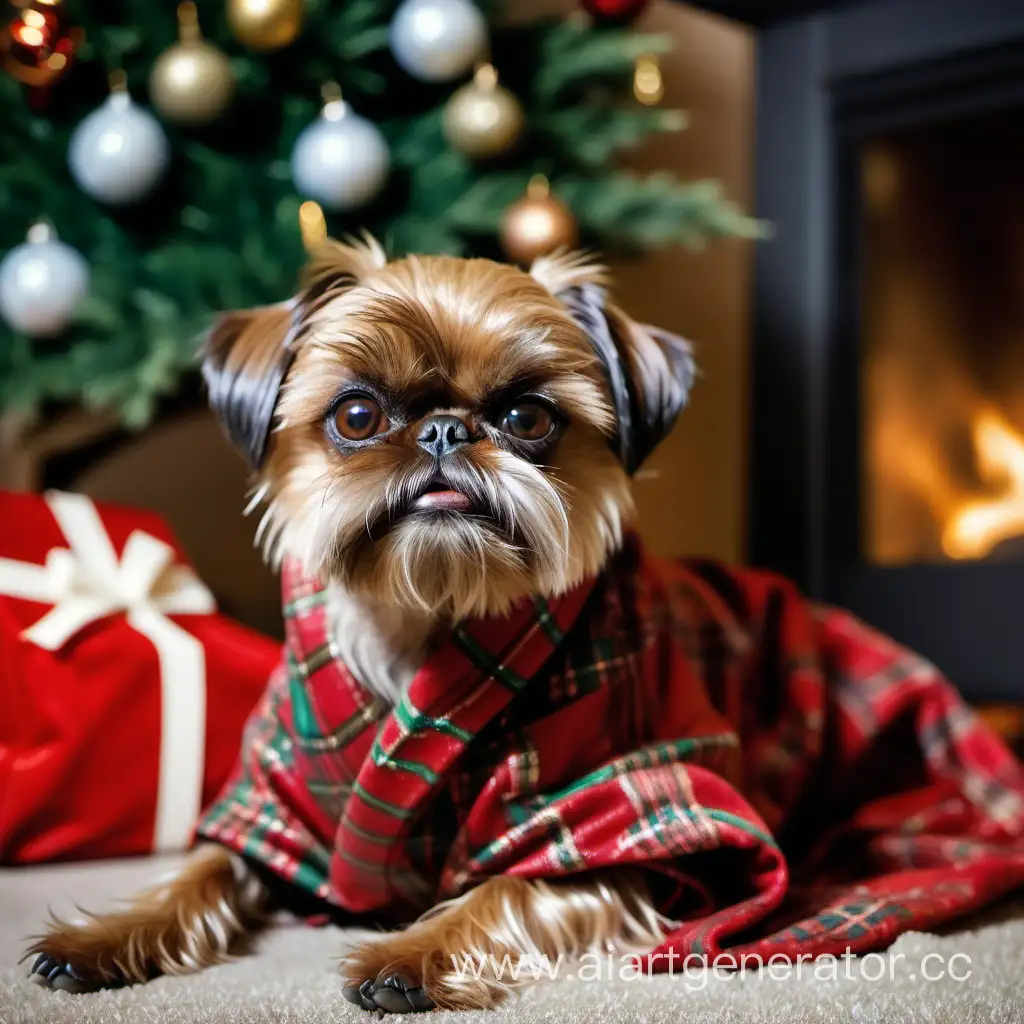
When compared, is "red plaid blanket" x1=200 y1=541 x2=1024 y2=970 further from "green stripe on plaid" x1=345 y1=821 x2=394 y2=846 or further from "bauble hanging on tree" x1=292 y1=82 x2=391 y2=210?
"bauble hanging on tree" x1=292 y1=82 x2=391 y2=210

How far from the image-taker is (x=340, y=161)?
5.12 feet

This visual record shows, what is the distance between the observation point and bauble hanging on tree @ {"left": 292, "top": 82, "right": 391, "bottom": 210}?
1.56 m

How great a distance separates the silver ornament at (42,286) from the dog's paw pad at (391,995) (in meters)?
1.05

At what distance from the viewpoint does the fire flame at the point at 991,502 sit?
1.95 meters

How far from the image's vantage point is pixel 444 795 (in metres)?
1.02

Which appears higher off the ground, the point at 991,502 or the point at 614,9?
the point at 614,9

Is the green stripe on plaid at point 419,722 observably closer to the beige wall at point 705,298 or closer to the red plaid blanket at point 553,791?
the red plaid blanket at point 553,791

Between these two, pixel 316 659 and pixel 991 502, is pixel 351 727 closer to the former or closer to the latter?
pixel 316 659

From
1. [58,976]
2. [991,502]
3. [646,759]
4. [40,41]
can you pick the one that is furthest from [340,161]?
[991,502]

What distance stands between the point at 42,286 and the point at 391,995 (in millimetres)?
1084

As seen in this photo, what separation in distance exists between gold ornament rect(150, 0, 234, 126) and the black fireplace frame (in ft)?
3.02

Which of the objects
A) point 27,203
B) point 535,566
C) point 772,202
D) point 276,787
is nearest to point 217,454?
point 27,203

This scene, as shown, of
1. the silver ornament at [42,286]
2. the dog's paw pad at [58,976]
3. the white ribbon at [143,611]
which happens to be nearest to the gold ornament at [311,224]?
the silver ornament at [42,286]

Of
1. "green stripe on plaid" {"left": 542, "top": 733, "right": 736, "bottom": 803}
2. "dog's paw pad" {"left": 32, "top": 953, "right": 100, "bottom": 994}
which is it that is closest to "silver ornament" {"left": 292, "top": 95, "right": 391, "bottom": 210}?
"green stripe on plaid" {"left": 542, "top": 733, "right": 736, "bottom": 803}
